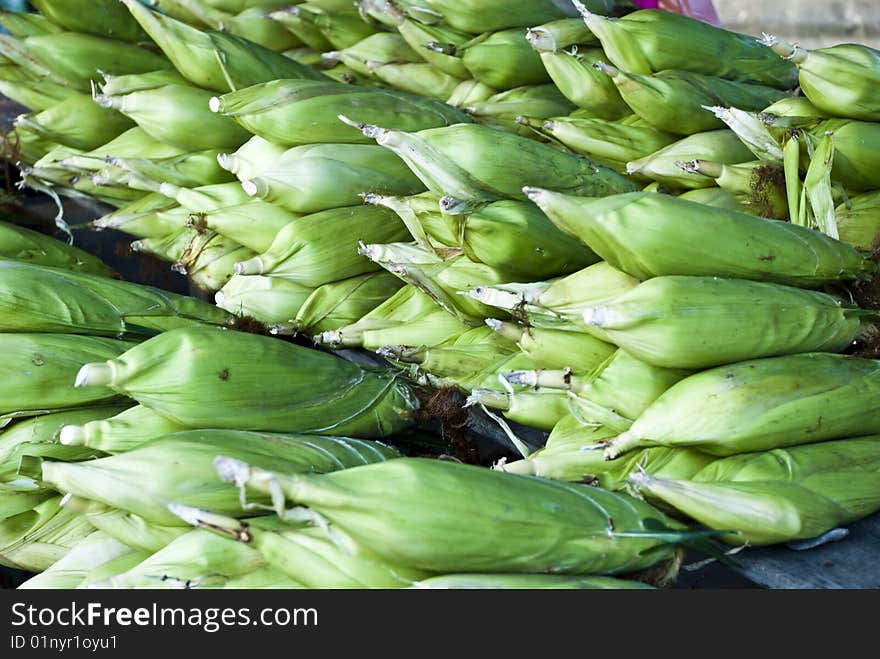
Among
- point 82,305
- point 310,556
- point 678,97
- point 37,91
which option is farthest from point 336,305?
point 37,91

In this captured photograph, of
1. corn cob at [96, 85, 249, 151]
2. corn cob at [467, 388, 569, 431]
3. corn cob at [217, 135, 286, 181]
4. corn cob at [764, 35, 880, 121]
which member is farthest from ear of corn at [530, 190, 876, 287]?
corn cob at [96, 85, 249, 151]

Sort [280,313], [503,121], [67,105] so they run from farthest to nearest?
[67,105] < [503,121] < [280,313]

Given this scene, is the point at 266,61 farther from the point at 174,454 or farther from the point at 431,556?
the point at 431,556

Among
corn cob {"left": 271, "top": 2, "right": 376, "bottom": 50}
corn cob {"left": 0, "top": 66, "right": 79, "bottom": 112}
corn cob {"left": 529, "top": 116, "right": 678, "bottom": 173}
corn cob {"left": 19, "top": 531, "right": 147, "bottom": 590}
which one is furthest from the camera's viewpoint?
corn cob {"left": 0, "top": 66, "right": 79, "bottom": 112}

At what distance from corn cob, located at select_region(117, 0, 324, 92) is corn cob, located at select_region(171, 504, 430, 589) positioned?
4.46 feet

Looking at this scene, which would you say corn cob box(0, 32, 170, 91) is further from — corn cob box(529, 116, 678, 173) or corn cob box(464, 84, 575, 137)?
corn cob box(529, 116, 678, 173)

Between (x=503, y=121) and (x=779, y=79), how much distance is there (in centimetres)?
62

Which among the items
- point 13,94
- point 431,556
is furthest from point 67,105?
point 431,556

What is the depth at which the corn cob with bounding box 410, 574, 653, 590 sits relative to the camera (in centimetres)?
108

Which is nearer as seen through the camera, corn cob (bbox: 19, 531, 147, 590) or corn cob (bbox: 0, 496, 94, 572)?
corn cob (bbox: 19, 531, 147, 590)

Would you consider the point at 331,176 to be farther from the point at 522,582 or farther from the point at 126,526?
the point at 522,582

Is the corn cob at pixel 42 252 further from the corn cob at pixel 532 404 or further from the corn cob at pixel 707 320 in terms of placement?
the corn cob at pixel 707 320
